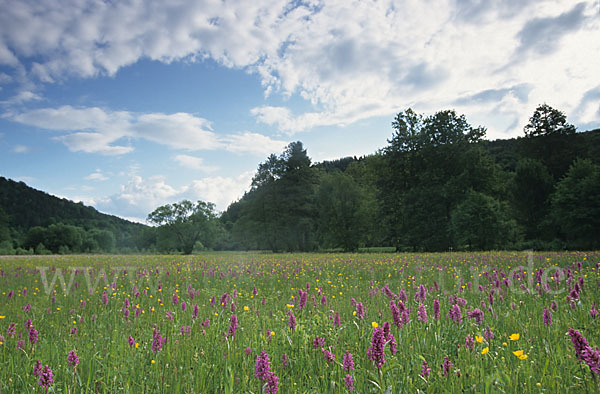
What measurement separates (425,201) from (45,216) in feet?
243

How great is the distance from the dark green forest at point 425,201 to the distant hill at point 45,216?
63 cm

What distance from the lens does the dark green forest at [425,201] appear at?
96.4 feet

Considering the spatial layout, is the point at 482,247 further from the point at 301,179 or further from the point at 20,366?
the point at 20,366

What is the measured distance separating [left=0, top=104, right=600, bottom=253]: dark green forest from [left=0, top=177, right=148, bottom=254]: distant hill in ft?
2.06

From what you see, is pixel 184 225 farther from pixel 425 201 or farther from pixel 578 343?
pixel 578 343

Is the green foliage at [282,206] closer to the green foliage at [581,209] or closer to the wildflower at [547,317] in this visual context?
the green foliage at [581,209]

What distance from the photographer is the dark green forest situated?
29.4 meters

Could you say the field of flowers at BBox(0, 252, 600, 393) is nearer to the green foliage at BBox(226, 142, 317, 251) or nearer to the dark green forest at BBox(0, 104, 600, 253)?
the dark green forest at BBox(0, 104, 600, 253)

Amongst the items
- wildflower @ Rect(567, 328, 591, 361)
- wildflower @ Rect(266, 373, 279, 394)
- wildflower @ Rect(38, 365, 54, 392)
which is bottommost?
wildflower @ Rect(266, 373, 279, 394)

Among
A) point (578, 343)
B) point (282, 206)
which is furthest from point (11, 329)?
point (282, 206)

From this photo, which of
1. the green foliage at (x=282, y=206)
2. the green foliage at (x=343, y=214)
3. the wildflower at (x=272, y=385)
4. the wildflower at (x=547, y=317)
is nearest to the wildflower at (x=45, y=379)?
the wildflower at (x=272, y=385)

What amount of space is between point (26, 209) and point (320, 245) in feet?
200

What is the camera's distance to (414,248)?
36.2m

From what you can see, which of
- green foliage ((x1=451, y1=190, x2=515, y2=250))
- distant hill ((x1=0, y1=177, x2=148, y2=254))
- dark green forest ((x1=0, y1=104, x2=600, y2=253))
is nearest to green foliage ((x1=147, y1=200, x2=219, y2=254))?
dark green forest ((x1=0, y1=104, x2=600, y2=253))
